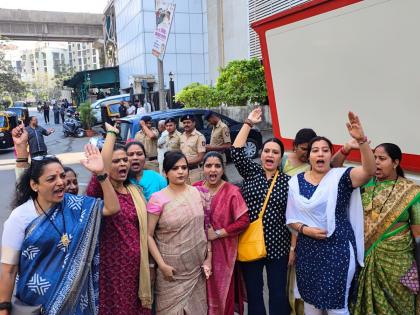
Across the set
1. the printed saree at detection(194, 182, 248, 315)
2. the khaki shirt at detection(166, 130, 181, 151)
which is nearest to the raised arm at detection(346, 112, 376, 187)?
the printed saree at detection(194, 182, 248, 315)

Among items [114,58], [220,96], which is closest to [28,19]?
[114,58]

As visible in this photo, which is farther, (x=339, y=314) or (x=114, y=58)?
(x=114, y=58)

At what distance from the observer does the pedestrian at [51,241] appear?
2074 mm

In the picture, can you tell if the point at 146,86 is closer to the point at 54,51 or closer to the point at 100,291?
the point at 100,291

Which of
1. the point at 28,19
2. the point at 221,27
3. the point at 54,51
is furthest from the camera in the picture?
the point at 54,51

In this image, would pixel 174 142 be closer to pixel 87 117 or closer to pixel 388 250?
pixel 388 250

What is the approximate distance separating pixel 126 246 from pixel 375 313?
1724 millimetres

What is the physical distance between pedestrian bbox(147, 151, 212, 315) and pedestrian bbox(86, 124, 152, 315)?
0.09 metres

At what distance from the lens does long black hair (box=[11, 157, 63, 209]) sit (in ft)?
7.18

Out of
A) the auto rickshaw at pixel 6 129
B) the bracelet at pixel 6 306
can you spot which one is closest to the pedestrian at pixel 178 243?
the bracelet at pixel 6 306

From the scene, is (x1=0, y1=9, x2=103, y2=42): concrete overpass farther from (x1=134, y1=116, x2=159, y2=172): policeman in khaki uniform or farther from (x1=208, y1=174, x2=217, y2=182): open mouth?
(x1=208, y1=174, x2=217, y2=182): open mouth

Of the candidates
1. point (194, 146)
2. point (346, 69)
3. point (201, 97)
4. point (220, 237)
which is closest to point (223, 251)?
point (220, 237)

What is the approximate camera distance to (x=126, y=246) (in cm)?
249

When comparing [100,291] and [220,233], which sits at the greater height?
[220,233]
